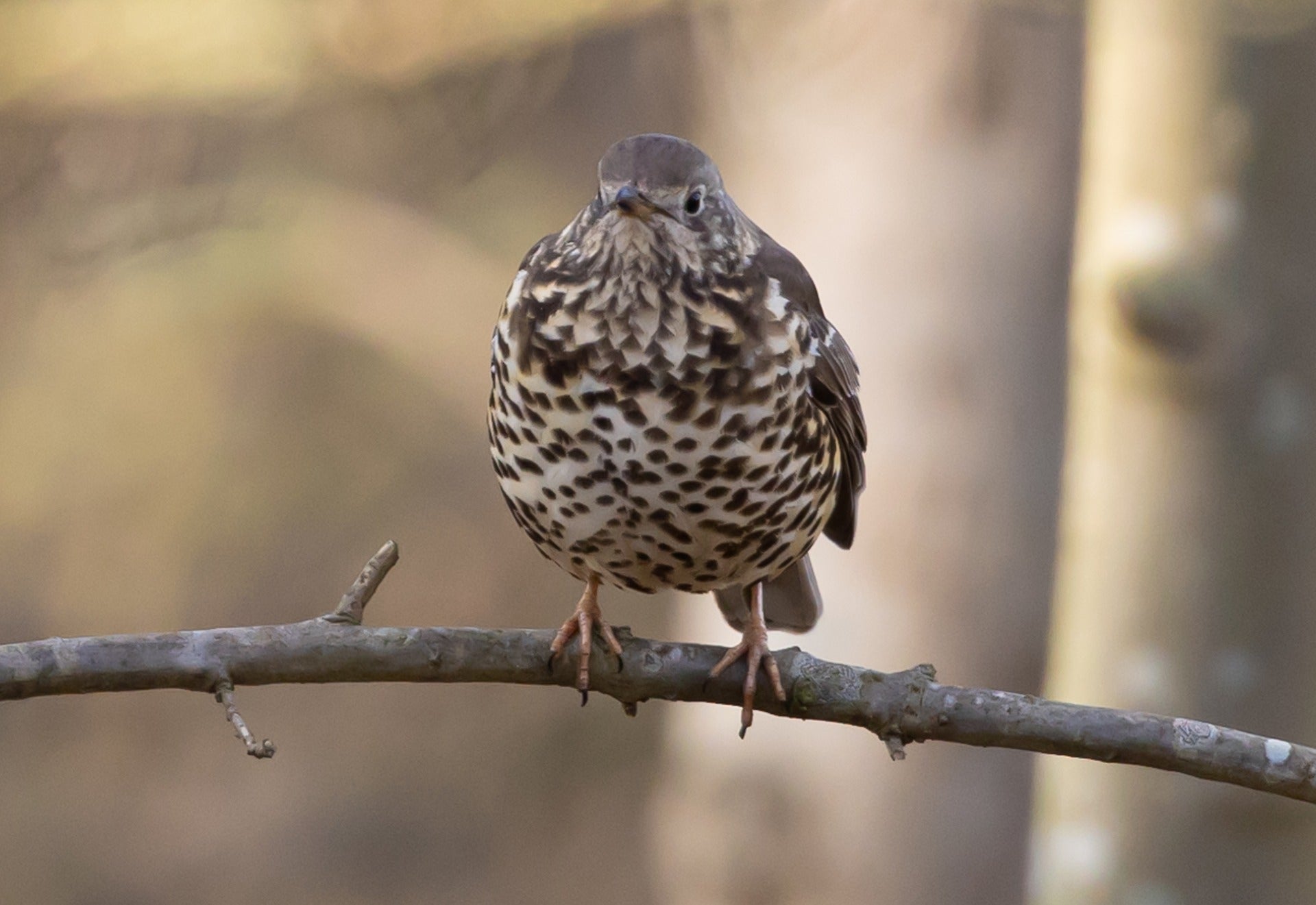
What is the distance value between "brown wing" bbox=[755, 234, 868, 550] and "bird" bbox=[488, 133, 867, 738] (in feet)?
0.03

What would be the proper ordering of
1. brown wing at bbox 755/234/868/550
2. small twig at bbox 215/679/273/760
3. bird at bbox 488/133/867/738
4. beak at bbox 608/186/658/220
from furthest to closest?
1. brown wing at bbox 755/234/868/550
2. bird at bbox 488/133/867/738
3. beak at bbox 608/186/658/220
4. small twig at bbox 215/679/273/760

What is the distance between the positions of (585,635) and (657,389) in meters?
0.46

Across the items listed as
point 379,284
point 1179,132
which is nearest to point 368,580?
point 1179,132

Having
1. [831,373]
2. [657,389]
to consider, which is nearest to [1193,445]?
[831,373]

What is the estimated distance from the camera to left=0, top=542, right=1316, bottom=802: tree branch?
2445 mm

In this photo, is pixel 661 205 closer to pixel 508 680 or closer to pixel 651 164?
pixel 651 164

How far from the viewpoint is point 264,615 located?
34.9ft

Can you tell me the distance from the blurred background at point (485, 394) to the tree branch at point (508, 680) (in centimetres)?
212

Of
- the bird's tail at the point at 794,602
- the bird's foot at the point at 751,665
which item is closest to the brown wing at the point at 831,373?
the bird's tail at the point at 794,602

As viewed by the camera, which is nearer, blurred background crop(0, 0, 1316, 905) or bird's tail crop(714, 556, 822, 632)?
bird's tail crop(714, 556, 822, 632)

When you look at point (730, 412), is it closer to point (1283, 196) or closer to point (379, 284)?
point (1283, 196)

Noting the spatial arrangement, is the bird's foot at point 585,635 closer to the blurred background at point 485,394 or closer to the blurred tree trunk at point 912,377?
the blurred background at point 485,394

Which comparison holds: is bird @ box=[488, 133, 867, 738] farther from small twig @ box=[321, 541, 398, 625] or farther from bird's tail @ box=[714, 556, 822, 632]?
bird's tail @ box=[714, 556, 822, 632]

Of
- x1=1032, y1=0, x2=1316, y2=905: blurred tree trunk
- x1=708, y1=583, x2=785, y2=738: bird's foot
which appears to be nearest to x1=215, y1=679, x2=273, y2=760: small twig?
x1=708, y1=583, x2=785, y2=738: bird's foot
